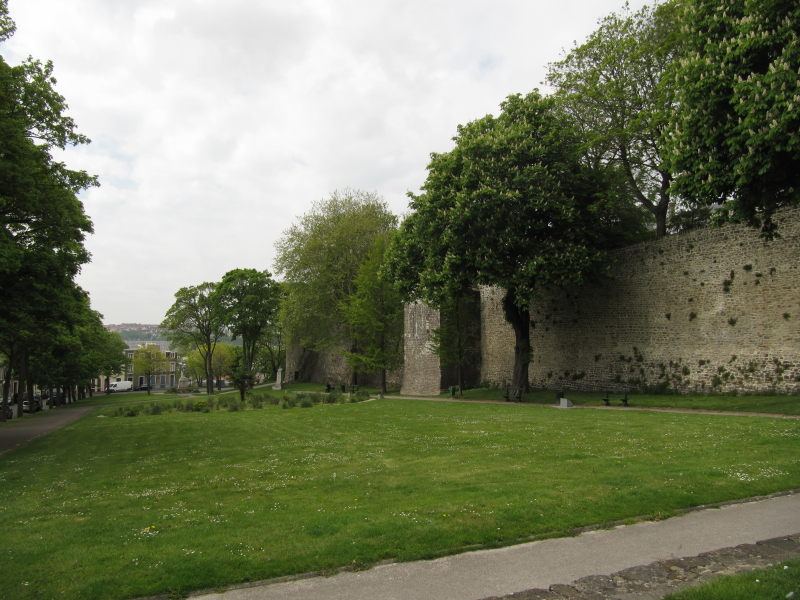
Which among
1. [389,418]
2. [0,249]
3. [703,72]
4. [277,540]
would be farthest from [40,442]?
[703,72]

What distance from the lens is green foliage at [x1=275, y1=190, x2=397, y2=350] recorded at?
144 feet

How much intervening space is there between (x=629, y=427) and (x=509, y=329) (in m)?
19.8

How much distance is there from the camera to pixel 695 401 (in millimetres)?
20625

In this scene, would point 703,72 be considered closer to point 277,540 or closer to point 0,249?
point 277,540

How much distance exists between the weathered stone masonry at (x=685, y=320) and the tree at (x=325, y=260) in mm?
17817

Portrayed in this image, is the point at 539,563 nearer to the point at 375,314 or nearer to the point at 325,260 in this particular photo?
the point at 375,314

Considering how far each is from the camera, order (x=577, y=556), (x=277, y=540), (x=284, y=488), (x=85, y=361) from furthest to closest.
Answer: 1. (x=85, y=361)
2. (x=284, y=488)
3. (x=277, y=540)
4. (x=577, y=556)

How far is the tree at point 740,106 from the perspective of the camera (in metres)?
8.81

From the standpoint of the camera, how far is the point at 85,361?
45.6 metres

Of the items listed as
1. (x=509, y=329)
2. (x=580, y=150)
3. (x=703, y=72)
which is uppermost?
(x=580, y=150)

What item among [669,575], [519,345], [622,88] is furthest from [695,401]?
[669,575]

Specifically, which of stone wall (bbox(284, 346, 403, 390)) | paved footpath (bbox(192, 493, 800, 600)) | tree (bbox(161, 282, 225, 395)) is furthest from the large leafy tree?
tree (bbox(161, 282, 225, 395))

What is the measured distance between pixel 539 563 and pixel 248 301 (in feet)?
172

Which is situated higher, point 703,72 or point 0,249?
point 703,72
